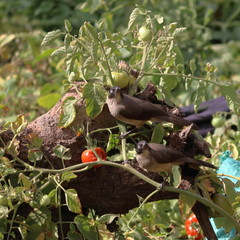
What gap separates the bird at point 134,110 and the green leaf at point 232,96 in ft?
0.53

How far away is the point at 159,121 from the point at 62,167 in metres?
0.33

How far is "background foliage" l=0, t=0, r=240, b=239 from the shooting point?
256cm

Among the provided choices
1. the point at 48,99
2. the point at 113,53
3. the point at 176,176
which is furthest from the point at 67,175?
the point at 48,99

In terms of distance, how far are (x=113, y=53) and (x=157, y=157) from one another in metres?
0.40

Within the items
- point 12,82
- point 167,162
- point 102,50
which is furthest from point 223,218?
point 12,82

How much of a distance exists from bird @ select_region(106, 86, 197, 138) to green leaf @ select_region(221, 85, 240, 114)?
162mm

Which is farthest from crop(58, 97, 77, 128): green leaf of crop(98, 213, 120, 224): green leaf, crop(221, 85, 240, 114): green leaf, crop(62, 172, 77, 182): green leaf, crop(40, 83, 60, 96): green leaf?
crop(40, 83, 60, 96): green leaf

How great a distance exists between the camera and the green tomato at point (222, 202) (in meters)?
1.88

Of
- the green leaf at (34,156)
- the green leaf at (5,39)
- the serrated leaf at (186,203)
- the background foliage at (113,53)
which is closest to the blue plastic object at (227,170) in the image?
the background foliage at (113,53)

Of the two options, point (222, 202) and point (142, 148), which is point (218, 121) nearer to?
point (222, 202)

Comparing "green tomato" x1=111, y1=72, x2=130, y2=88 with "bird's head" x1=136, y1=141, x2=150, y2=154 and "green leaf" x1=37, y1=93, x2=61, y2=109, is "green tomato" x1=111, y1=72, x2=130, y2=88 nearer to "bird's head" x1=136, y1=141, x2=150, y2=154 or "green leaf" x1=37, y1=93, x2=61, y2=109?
"bird's head" x1=136, y1=141, x2=150, y2=154

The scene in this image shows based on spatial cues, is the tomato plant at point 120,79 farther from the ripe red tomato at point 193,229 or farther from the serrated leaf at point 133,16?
the ripe red tomato at point 193,229

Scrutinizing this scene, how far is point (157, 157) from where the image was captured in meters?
1.73

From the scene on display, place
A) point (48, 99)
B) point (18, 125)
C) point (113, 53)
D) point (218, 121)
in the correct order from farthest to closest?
point (48, 99), point (218, 121), point (113, 53), point (18, 125)
